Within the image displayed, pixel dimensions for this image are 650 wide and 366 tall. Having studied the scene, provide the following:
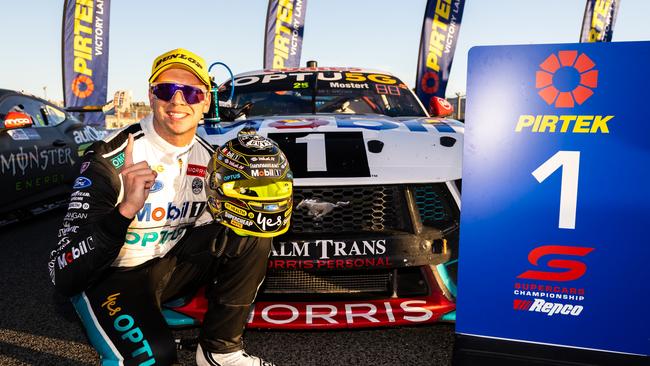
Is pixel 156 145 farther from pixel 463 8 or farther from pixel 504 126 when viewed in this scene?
pixel 463 8

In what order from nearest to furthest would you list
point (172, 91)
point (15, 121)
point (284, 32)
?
point (172, 91) < point (15, 121) < point (284, 32)

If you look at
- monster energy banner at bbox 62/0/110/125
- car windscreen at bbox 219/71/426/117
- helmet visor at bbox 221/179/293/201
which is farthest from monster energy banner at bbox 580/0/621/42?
helmet visor at bbox 221/179/293/201

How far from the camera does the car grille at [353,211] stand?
6.27ft

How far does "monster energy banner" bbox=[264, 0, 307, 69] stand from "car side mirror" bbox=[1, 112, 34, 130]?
9.75 metres

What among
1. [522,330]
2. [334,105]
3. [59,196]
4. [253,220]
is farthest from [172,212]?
[59,196]

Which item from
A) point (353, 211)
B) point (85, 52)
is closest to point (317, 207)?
point (353, 211)

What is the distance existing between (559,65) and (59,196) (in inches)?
177

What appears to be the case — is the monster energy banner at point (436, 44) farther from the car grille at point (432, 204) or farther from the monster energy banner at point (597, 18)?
the car grille at point (432, 204)

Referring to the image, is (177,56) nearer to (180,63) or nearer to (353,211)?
(180,63)

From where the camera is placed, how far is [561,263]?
1448 millimetres

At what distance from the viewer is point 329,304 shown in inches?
72.5

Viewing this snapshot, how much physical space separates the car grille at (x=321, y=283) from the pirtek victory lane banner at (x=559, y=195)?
1.59ft

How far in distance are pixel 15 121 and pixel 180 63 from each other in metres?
2.83

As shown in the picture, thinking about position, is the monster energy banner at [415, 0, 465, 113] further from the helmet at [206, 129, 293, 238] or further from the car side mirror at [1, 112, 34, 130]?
the helmet at [206, 129, 293, 238]
